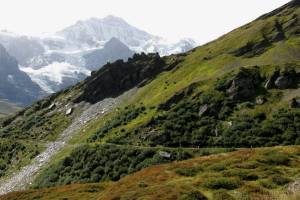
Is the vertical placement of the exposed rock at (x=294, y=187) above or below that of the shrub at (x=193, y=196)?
below

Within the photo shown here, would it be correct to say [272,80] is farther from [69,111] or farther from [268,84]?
[69,111]

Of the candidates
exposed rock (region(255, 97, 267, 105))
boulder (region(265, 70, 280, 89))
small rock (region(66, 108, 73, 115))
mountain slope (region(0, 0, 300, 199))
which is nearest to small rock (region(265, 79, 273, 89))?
boulder (region(265, 70, 280, 89))

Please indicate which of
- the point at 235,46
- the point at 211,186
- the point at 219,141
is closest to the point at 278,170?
the point at 211,186

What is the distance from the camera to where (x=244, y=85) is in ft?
436

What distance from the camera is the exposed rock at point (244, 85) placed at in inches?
5123

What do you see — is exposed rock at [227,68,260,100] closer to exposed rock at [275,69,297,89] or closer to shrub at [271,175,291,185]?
exposed rock at [275,69,297,89]

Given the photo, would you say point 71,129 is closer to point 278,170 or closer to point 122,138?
point 122,138

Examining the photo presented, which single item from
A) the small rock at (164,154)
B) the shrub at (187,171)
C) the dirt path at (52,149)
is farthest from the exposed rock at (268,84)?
the shrub at (187,171)

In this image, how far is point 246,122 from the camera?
115625mm

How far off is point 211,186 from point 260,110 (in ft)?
264

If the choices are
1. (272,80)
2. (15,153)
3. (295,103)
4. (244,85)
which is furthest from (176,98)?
(15,153)

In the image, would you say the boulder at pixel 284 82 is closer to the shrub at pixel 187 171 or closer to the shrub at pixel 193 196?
the shrub at pixel 187 171

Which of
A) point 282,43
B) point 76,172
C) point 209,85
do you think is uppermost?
point 282,43

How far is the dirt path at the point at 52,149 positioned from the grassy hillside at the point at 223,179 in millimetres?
70801
